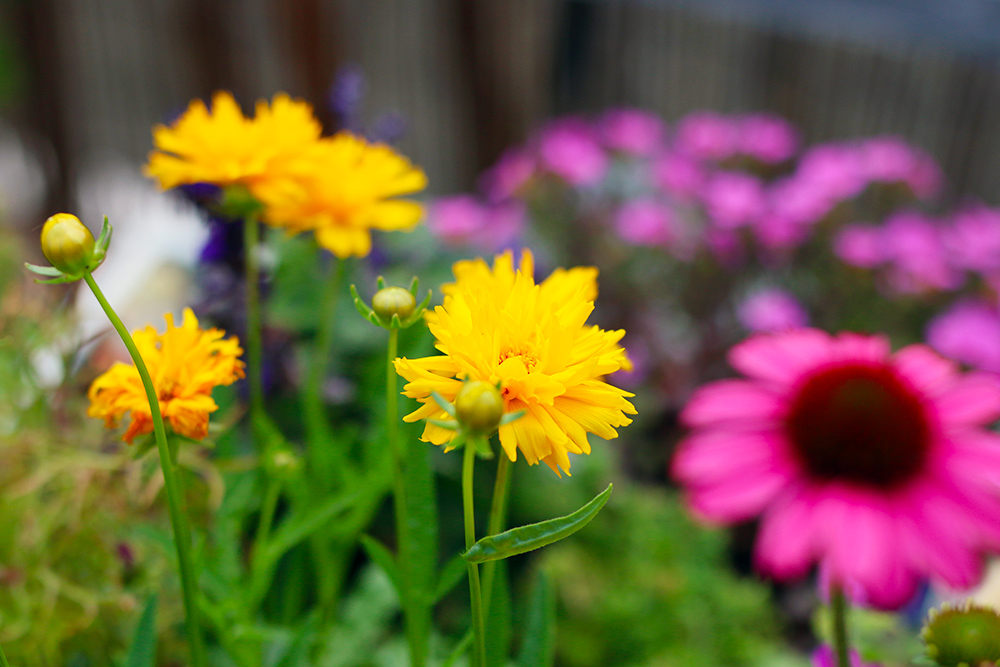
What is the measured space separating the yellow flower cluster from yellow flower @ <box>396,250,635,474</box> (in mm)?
177

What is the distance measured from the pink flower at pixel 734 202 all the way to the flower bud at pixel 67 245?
1.05 m

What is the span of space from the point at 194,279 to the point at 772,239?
853 millimetres

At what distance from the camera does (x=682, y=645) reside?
693 mm

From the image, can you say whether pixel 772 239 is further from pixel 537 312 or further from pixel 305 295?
pixel 537 312

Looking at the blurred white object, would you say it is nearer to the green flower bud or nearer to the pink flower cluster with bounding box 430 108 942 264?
the pink flower cluster with bounding box 430 108 942 264

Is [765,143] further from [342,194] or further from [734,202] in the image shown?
[342,194]

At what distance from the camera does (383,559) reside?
320 mm

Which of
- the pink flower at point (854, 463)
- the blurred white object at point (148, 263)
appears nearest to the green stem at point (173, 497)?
the pink flower at point (854, 463)

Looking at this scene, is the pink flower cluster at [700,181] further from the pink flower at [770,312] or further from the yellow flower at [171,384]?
the yellow flower at [171,384]

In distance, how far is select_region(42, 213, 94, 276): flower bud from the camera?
0.78ft

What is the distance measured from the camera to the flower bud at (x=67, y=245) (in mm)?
238

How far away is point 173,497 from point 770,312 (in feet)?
3.30

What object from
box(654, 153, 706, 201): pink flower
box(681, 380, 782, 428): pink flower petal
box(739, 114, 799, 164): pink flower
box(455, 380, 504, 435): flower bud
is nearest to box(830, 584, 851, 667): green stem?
box(681, 380, 782, 428): pink flower petal

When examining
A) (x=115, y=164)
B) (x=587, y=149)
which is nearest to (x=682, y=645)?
(x=587, y=149)
